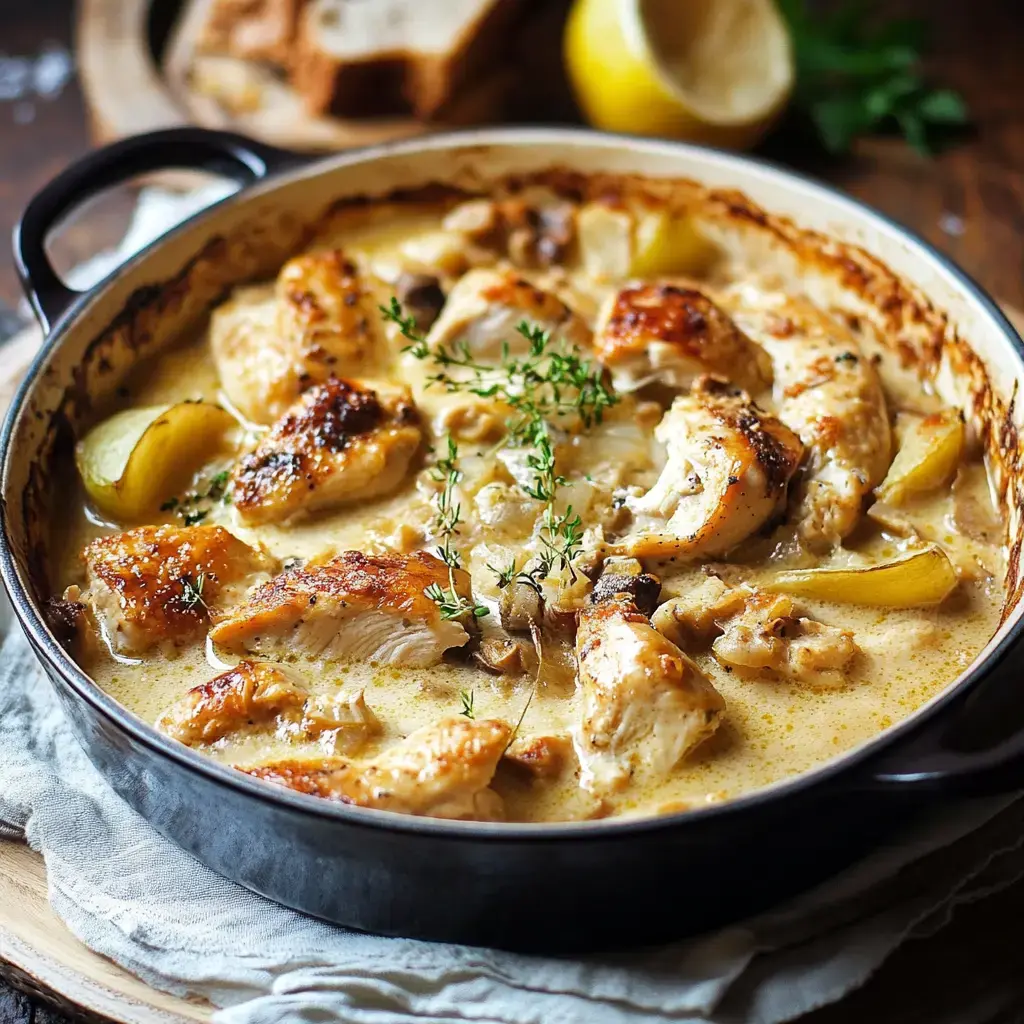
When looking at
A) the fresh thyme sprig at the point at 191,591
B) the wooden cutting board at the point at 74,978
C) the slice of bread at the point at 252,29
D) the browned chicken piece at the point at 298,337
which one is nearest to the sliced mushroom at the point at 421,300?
the browned chicken piece at the point at 298,337

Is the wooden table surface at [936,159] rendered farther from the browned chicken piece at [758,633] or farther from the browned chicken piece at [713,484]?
the browned chicken piece at [758,633]

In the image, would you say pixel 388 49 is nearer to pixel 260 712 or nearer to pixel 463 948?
pixel 260 712

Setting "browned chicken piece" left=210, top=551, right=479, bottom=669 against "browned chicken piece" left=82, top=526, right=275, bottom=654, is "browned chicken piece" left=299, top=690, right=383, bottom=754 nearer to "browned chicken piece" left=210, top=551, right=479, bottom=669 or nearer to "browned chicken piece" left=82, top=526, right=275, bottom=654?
"browned chicken piece" left=210, top=551, right=479, bottom=669

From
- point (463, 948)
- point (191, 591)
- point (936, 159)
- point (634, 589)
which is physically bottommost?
point (936, 159)

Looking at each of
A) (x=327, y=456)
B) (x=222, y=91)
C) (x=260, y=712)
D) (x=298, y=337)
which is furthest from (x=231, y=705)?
(x=222, y=91)

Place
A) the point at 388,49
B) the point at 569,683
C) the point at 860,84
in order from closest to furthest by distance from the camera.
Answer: the point at 569,683 → the point at 388,49 → the point at 860,84

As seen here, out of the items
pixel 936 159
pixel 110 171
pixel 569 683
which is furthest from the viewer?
pixel 936 159

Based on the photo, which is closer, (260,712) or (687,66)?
(260,712)
